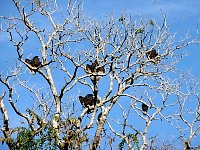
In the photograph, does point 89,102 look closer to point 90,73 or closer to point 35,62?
point 90,73

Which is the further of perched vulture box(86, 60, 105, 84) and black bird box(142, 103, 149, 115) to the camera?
black bird box(142, 103, 149, 115)

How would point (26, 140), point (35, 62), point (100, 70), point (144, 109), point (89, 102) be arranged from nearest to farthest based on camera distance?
point (26, 140) < point (35, 62) < point (89, 102) < point (100, 70) < point (144, 109)

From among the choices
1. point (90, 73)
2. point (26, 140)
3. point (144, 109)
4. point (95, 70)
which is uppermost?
point (144, 109)

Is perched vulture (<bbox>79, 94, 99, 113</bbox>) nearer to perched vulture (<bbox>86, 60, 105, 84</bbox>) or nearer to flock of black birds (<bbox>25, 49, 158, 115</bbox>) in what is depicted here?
flock of black birds (<bbox>25, 49, 158, 115</bbox>)

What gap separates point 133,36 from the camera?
11039mm

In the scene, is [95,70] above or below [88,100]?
above

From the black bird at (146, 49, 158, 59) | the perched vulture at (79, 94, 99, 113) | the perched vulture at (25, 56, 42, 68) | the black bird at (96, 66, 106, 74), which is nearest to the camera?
the perched vulture at (25, 56, 42, 68)

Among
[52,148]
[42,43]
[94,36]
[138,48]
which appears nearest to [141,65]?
[138,48]

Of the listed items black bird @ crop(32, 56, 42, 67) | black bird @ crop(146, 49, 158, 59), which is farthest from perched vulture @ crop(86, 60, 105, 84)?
black bird @ crop(146, 49, 158, 59)

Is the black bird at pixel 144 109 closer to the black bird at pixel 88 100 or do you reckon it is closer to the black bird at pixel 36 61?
the black bird at pixel 88 100

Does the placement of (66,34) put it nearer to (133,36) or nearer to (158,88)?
(133,36)

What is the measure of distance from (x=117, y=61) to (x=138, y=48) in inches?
27.9

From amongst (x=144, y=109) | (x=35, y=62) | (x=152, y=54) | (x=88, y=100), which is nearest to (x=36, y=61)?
(x=35, y=62)

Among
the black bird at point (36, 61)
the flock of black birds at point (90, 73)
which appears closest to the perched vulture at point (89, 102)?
the flock of black birds at point (90, 73)
